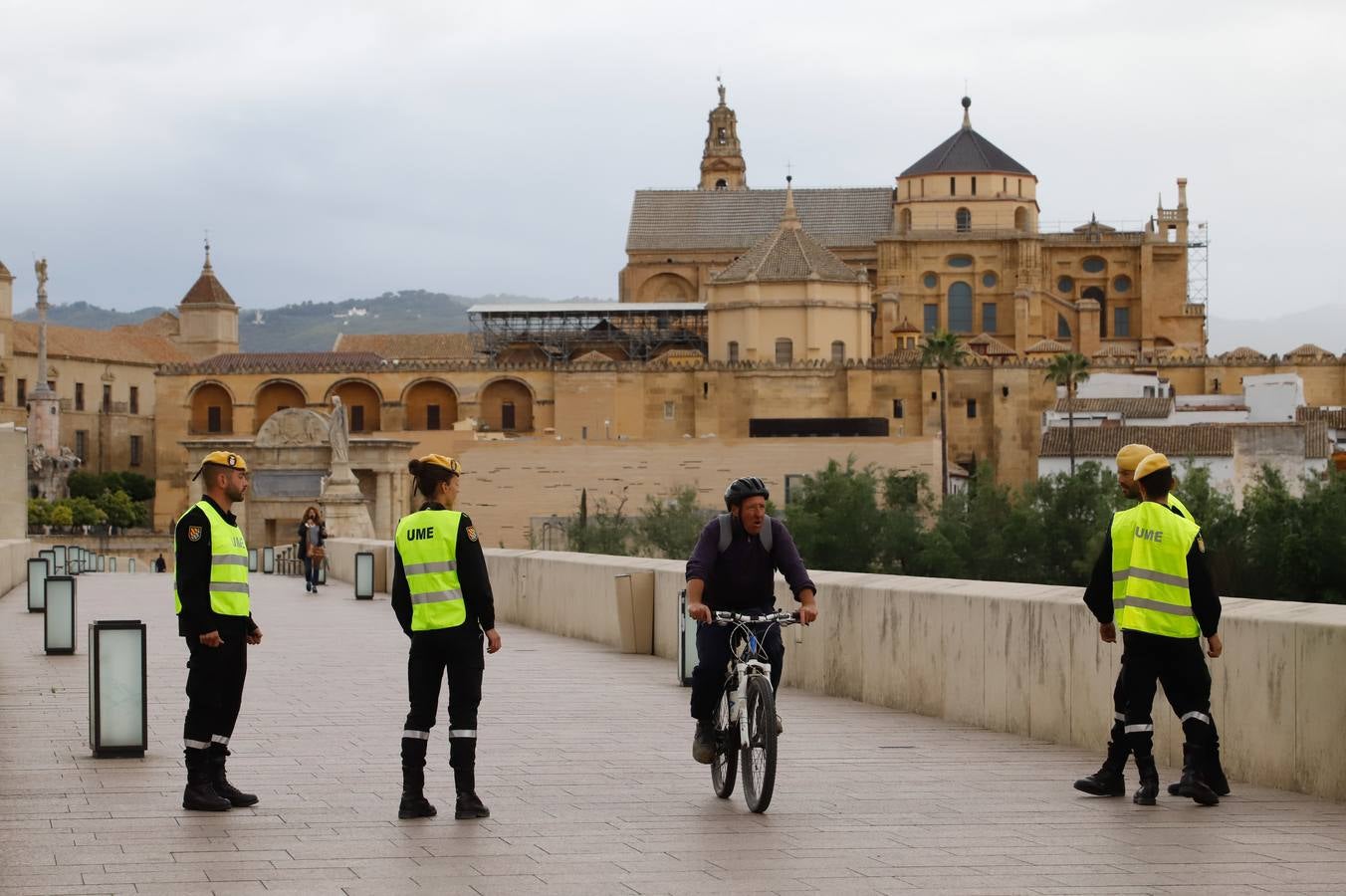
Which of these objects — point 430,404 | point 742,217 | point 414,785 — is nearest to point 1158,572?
point 414,785

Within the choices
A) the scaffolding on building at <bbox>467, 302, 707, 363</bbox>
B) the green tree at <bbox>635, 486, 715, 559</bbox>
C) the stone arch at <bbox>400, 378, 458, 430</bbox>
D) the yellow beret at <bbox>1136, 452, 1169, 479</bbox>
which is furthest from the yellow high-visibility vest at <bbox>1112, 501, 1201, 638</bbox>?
the scaffolding on building at <bbox>467, 302, 707, 363</bbox>

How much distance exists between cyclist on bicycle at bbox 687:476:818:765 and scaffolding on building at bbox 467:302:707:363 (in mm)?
76322

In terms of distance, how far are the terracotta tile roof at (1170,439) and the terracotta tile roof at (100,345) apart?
44685 mm

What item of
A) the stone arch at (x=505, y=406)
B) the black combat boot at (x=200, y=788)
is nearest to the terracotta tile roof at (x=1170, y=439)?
the stone arch at (x=505, y=406)

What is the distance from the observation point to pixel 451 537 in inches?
291

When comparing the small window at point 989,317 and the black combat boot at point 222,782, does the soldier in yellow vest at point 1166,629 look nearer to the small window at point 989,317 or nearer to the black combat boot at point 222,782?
the black combat boot at point 222,782

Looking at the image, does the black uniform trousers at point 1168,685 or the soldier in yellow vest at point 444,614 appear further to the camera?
the black uniform trousers at point 1168,685

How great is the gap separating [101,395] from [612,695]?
89812 mm

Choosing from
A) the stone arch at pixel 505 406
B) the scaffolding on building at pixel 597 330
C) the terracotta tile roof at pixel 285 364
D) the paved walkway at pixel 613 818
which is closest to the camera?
the paved walkway at pixel 613 818

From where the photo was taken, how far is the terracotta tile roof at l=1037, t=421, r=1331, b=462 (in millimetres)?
65375

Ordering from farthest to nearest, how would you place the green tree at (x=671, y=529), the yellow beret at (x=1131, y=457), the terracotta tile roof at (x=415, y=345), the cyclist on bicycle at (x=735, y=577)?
the terracotta tile roof at (x=415, y=345) < the green tree at (x=671, y=529) < the yellow beret at (x=1131, y=457) < the cyclist on bicycle at (x=735, y=577)

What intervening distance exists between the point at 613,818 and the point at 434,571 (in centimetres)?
108

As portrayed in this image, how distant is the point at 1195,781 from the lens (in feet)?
24.6

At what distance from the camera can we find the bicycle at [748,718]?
23.6 feet
